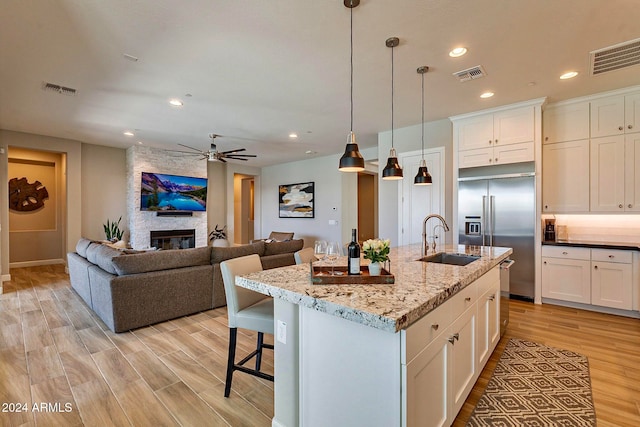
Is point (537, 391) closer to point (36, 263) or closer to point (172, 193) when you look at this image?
point (172, 193)

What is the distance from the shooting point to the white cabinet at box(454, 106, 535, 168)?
410 centimetres

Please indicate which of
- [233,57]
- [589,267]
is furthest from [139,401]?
[589,267]

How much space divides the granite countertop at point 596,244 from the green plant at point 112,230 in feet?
27.7

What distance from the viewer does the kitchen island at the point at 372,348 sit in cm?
121

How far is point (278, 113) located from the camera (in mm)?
4551

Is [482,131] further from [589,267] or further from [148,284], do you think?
[148,284]

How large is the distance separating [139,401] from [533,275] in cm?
477

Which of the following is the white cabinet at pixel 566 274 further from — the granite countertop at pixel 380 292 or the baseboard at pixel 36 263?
the baseboard at pixel 36 263

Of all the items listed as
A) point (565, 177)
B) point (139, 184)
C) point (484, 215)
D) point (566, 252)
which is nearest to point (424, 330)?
point (484, 215)

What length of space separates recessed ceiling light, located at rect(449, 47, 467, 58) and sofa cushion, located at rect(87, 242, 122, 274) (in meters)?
4.08

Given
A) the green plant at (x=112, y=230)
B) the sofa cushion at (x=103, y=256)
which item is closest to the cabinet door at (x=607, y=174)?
the sofa cushion at (x=103, y=256)

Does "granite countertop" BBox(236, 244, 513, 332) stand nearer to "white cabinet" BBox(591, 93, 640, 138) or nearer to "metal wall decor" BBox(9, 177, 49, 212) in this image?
"white cabinet" BBox(591, 93, 640, 138)

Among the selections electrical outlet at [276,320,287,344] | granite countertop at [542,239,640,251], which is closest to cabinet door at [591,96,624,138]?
granite countertop at [542,239,640,251]

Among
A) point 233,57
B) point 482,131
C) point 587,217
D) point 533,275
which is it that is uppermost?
point 233,57
